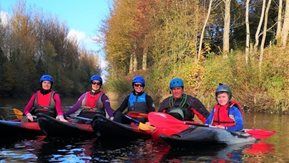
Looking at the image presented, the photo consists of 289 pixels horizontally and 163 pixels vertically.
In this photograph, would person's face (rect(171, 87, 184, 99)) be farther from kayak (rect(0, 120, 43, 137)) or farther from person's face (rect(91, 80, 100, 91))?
kayak (rect(0, 120, 43, 137))

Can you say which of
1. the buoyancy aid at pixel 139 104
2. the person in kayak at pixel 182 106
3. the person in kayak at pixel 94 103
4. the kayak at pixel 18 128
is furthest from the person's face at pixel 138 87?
the kayak at pixel 18 128

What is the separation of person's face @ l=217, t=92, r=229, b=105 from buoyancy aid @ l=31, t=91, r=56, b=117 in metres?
4.35

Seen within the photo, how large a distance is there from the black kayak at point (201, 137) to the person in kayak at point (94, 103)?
307cm

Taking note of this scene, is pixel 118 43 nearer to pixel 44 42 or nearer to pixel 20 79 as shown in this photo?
pixel 20 79

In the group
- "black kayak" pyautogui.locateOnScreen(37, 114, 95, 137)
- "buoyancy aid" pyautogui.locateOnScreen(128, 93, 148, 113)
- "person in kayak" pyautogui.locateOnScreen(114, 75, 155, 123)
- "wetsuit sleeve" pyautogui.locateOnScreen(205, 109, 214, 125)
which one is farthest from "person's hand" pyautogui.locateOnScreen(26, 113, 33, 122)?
"wetsuit sleeve" pyautogui.locateOnScreen(205, 109, 214, 125)

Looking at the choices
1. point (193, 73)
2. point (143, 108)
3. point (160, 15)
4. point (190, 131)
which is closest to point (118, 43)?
point (160, 15)

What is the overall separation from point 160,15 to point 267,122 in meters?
15.6

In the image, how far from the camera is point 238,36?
3597cm

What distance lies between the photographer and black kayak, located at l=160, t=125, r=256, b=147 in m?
9.51

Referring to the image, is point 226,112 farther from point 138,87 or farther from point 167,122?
point 138,87

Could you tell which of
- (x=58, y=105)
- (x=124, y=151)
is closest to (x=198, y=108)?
(x=124, y=151)

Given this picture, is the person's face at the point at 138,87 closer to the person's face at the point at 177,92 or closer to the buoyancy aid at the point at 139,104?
the buoyancy aid at the point at 139,104

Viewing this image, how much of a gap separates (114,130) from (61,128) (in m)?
1.32

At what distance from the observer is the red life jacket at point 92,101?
12320 millimetres
